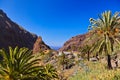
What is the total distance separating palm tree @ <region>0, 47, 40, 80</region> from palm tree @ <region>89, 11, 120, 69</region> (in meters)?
28.1

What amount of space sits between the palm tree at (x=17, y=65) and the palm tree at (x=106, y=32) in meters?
28.1

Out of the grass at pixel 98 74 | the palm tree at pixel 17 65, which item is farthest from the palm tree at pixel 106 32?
the palm tree at pixel 17 65

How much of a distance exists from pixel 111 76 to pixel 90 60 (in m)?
85.7

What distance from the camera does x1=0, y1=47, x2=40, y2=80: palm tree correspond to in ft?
123

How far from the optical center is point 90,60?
431ft

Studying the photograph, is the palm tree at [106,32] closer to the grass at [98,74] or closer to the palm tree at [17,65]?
the grass at [98,74]

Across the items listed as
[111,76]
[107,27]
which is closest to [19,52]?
[111,76]

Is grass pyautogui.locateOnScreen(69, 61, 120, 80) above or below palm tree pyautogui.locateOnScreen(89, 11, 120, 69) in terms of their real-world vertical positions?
below

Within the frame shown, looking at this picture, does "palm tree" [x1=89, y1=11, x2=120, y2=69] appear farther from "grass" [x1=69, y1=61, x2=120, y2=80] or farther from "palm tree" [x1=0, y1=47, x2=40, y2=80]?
"palm tree" [x1=0, y1=47, x2=40, y2=80]

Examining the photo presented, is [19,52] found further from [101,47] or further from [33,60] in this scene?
[101,47]

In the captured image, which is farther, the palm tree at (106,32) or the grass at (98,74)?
the palm tree at (106,32)

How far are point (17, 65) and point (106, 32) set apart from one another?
105ft

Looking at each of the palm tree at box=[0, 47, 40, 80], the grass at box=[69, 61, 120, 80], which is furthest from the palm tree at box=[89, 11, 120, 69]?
the palm tree at box=[0, 47, 40, 80]

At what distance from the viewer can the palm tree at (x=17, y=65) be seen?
123 feet
